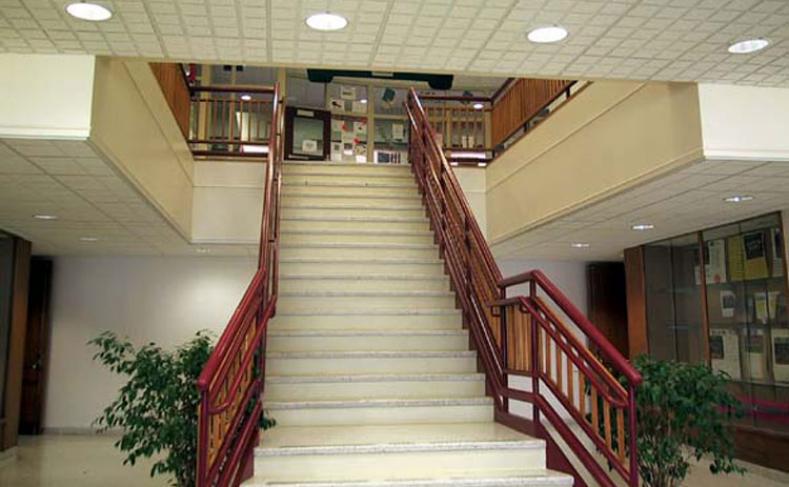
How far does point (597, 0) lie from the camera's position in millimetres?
3152

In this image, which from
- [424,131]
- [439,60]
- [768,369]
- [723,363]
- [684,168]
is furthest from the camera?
[424,131]

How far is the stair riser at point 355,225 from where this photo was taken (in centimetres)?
708

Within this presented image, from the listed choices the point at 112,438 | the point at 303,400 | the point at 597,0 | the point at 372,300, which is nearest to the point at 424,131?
the point at 372,300

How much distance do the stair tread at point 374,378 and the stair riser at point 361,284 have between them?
1.28 meters

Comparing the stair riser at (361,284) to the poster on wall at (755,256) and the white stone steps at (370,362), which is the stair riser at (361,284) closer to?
the white stone steps at (370,362)

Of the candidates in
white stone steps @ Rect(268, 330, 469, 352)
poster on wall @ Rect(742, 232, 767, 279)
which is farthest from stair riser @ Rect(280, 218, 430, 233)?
poster on wall @ Rect(742, 232, 767, 279)

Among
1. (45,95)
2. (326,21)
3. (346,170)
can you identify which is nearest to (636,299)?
(346,170)

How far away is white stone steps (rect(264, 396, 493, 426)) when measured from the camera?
4508 mm

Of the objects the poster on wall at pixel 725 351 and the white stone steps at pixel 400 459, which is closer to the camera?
the white stone steps at pixel 400 459

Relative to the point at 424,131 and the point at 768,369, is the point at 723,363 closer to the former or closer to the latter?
the point at 768,369

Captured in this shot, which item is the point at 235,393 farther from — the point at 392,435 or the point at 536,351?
the point at 536,351

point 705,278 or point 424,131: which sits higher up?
point 424,131

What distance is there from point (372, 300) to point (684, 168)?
277 centimetres

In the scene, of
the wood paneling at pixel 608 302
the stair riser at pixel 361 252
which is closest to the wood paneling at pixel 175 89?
the stair riser at pixel 361 252
